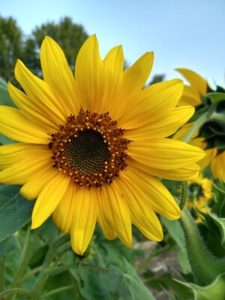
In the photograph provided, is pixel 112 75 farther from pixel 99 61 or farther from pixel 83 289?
pixel 83 289

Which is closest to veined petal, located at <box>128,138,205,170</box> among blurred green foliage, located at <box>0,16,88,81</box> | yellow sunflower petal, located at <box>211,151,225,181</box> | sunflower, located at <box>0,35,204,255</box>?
sunflower, located at <box>0,35,204,255</box>

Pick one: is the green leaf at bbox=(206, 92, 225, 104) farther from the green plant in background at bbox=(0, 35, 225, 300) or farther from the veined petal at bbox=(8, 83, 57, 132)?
the veined petal at bbox=(8, 83, 57, 132)

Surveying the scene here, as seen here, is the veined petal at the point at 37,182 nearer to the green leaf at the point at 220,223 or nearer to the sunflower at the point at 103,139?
the sunflower at the point at 103,139

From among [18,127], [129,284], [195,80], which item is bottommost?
[129,284]

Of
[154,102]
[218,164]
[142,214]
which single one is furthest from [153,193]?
[218,164]

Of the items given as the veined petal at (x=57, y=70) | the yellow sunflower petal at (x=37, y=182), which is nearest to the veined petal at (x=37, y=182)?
the yellow sunflower petal at (x=37, y=182)

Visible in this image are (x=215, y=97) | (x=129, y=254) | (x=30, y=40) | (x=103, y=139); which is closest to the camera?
(x=103, y=139)

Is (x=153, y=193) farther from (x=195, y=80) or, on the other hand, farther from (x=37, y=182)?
(x=195, y=80)
